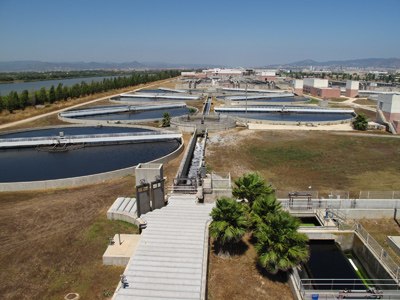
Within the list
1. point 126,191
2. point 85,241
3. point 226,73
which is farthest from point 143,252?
point 226,73

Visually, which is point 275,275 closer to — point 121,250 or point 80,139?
point 121,250

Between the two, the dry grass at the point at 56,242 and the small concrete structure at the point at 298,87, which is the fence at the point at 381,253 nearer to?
the dry grass at the point at 56,242

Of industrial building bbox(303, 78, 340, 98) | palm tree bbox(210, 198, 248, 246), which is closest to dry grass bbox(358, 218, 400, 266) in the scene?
palm tree bbox(210, 198, 248, 246)

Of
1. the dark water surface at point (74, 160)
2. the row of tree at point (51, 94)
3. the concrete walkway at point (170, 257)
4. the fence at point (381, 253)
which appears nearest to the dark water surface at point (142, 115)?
the row of tree at point (51, 94)

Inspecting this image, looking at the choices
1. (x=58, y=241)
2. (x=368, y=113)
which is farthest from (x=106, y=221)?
(x=368, y=113)

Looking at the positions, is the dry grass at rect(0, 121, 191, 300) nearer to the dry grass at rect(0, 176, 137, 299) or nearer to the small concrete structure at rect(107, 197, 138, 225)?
the dry grass at rect(0, 176, 137, 299)

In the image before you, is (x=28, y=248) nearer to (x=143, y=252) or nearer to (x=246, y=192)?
(x=143, y=252)
